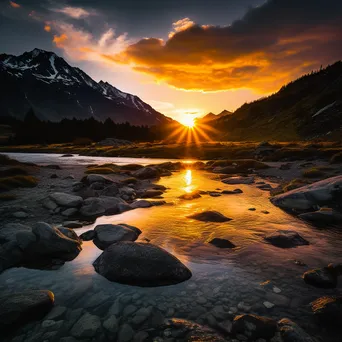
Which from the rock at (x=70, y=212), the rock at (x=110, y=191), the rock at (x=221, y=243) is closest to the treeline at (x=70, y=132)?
the rock at (x=110, y=191)

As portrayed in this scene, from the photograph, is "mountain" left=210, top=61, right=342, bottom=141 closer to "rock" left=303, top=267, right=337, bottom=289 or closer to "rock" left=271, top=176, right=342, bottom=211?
"rock" left=271, top=176, right=342, bottom=211

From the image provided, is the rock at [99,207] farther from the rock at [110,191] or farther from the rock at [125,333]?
the rock at [125,333]

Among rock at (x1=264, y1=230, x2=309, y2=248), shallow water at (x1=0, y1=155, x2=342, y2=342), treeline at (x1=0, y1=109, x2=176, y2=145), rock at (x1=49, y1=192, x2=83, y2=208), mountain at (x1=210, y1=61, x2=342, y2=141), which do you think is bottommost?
shallow water at (x1=0, y1=155, x2=342, y2=342)

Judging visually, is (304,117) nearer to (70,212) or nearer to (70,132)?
(70,132)

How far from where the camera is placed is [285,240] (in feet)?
28.0

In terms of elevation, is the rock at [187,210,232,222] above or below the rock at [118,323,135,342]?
above

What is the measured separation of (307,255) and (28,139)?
140 m

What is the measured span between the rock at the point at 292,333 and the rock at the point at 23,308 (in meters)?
4.57

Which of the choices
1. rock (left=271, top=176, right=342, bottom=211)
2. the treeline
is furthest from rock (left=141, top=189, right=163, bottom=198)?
the treeline

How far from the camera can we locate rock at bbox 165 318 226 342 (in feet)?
13.9

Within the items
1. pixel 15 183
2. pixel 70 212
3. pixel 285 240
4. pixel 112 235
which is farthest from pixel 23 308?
pixel 15 183

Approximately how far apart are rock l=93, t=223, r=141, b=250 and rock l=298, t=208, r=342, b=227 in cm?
811

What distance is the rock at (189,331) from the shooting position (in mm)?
4246

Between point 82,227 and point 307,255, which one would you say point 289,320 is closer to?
point 307,255
